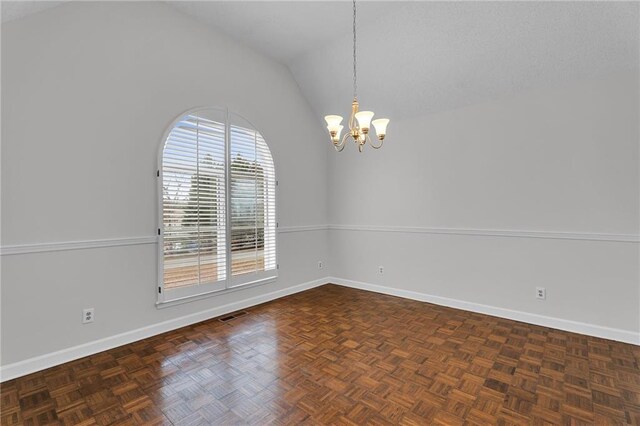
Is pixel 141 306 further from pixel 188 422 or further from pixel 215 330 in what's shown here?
pixel 188 422

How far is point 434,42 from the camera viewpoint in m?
3.27

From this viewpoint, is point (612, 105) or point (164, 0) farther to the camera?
point (164, 0)

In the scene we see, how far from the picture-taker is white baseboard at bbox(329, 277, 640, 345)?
9.33ft

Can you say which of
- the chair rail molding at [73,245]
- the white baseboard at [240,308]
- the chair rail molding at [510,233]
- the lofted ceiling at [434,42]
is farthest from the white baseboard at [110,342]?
the lofted ceiling at [434,42]

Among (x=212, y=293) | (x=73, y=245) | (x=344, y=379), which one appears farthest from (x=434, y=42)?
(x=73, y=245)

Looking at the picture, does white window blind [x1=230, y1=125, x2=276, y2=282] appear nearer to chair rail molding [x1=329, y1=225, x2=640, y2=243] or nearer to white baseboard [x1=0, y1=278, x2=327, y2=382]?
white baseboard [x1=0, y1=278, x2=327, y2=382]

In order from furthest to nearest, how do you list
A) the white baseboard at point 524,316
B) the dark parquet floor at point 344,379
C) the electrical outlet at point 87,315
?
1. the white baseboard at point 524,316
2. the electrical outlet at point 87,315
3. the dark parquet floor at point 344,379

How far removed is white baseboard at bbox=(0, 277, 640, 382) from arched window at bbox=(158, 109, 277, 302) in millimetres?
269

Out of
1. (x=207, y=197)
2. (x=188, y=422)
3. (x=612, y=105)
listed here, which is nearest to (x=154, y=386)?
(x=188, y=422)

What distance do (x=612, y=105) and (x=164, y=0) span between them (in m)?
4.47

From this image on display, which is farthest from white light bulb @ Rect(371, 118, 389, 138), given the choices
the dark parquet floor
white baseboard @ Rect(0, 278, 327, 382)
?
white baseboard @ Rect(0, 278, 327, 382)

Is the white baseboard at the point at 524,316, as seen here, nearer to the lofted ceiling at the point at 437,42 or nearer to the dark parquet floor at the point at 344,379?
the dark parquet floor at the point at 344,379

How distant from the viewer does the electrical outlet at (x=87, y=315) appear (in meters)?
2.62

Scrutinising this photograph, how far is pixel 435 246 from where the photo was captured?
400cm
